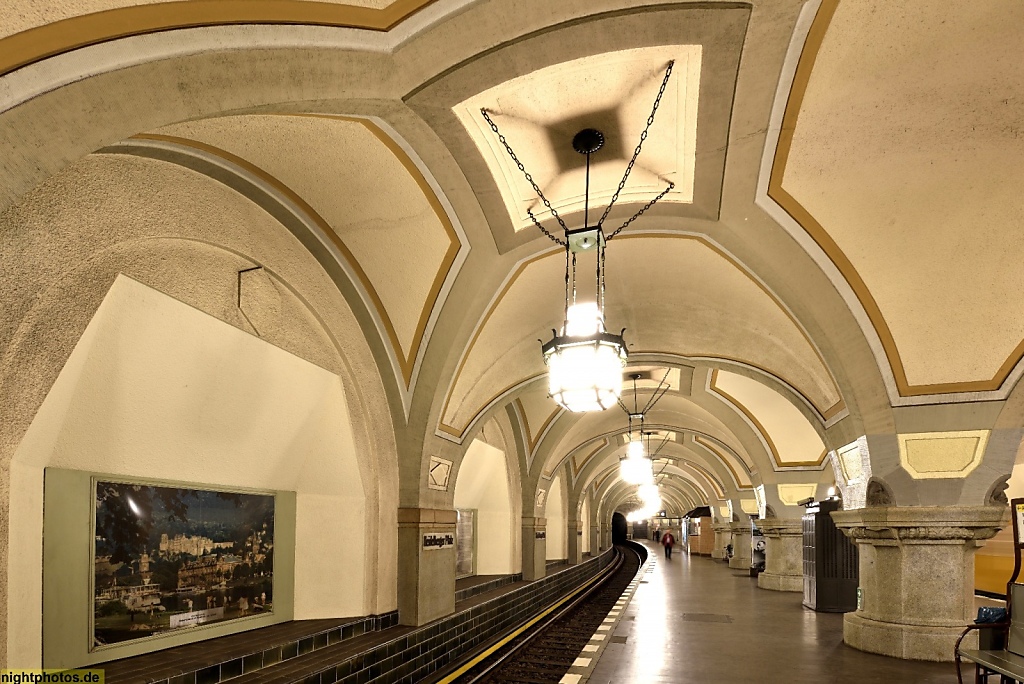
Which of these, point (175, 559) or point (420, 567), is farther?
point (420, 567)

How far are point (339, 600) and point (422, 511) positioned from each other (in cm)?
125

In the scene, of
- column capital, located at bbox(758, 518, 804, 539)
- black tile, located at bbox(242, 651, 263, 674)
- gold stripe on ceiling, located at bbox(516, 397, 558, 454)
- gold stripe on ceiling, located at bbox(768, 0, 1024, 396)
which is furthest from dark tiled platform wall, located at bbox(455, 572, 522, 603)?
gold stripe on ceiling, located at bbox(768, 0, 1024, 396)

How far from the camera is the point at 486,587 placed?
39.1ft

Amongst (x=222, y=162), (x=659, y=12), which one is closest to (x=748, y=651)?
(x=659, y=12)

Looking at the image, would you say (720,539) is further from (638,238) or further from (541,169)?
(541,169)

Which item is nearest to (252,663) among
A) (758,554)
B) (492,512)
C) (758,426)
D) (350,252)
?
(350,252)

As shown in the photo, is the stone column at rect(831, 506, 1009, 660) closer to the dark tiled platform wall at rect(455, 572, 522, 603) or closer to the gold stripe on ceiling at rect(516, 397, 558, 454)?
the dark tiled platform wall at rect(455, 572, 522, 603)

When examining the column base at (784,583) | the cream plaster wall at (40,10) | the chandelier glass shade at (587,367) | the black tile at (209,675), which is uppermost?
the cream plaster wall at (40,10)

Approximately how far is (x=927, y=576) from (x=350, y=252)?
6122 millimetres

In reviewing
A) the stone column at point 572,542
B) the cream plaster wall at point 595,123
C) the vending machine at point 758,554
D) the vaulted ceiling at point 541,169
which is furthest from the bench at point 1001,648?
the stone column at point 572,542

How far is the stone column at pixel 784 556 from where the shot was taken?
13875 millimetres

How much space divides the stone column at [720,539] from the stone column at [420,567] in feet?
66.7

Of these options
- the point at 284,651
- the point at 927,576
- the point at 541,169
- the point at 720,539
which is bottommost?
the point at 720,539

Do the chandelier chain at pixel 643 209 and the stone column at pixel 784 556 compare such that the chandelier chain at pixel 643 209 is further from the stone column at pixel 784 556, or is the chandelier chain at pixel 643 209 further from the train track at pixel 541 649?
the stone column at pixel 784 556
